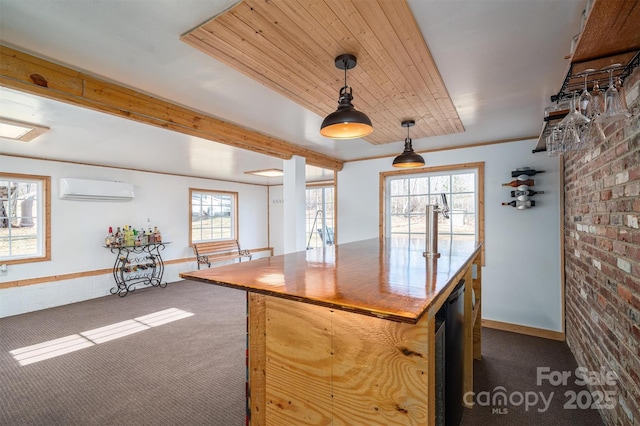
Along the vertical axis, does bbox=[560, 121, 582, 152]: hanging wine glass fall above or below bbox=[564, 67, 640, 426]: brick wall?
above

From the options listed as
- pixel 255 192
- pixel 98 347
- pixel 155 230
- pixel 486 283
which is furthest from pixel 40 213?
pixel 486 283

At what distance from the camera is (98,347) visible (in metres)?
3.14

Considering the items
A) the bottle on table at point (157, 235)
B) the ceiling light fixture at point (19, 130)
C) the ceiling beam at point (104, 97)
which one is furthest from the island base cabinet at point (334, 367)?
the bottle on table at point (157, 235)

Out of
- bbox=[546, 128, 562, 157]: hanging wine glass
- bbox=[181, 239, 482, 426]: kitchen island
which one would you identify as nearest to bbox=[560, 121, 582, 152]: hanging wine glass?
bbox=[546, 128, 562, 157]: hanging wine glass

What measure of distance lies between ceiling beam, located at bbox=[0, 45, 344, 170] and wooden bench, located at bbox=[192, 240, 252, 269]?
4079mm

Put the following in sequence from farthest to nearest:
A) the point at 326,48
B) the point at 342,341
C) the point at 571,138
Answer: the point at 571,138 < the point at 326,48 < the point at 342,341

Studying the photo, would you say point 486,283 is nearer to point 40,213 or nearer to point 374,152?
point 374,152

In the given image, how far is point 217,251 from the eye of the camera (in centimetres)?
702

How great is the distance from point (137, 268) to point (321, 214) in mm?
→ 4156

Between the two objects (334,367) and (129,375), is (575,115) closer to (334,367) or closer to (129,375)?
(334,367)

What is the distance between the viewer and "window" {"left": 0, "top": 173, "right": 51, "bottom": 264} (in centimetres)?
438

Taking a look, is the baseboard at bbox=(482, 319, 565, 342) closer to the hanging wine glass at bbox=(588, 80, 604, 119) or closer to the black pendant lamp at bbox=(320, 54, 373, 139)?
the hanging wine glass at bbox=(588, 80, 604, 119)

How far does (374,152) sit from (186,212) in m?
4.41

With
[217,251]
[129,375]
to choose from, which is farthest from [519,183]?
[217,251]
